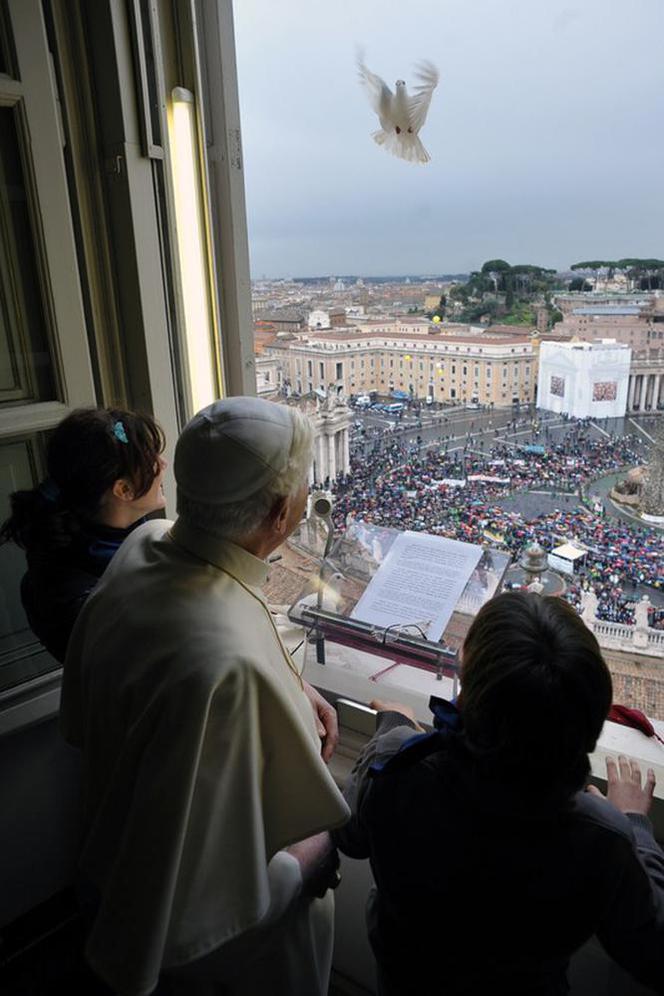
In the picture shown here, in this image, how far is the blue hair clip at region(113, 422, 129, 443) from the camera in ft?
3.92

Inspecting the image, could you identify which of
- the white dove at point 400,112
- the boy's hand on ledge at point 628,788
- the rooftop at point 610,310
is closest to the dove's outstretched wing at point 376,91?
the white dove at point 400,112

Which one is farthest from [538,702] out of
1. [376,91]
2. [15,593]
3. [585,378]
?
[376,91]

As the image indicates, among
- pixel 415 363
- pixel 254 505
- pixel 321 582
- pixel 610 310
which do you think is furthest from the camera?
pixel 321 582

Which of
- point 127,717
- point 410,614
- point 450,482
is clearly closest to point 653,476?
point 450,482

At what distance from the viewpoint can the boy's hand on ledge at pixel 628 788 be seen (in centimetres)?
108

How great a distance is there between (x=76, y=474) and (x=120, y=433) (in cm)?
11

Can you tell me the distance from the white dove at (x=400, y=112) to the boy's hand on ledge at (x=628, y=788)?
1353 millimetres

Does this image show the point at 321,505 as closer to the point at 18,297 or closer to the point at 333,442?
the point at 333,442

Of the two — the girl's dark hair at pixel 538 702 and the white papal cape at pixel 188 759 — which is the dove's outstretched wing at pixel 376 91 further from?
the girl's dark hair at pixel 538 702

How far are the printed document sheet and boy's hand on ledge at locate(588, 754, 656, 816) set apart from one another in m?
0.47

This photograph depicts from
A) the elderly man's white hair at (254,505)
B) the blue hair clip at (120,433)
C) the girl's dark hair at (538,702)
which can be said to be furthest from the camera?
the blue hair clip at (120,433)

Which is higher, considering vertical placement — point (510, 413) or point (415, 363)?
point (415, 363)

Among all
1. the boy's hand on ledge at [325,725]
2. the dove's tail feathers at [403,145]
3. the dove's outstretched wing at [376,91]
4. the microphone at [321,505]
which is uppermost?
the dove's outstretched wing at [376,91]

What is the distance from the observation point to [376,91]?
4.78 feet
